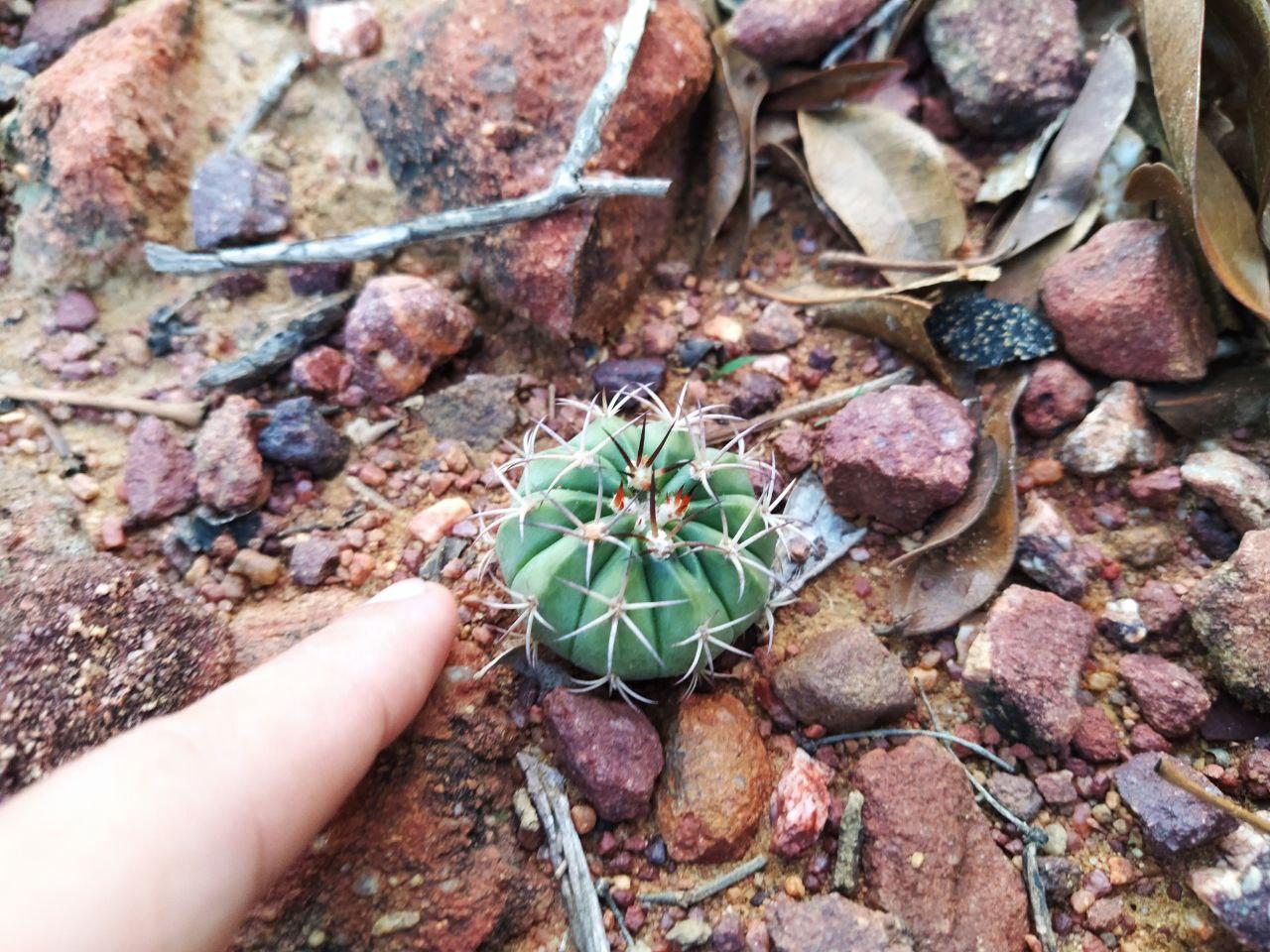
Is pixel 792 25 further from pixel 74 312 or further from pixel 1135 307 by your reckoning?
pixel 74 312

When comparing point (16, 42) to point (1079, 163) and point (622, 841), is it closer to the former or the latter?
point (622, 841)

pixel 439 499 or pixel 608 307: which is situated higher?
pixel 608 307

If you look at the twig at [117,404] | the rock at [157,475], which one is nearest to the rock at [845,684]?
the rock at [157,475]

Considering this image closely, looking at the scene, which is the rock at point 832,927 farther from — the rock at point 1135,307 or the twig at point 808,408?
the rock at point 1135,307

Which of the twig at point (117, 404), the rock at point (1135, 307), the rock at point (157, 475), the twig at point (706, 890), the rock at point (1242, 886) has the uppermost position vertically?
the rock at point (1135, 307)

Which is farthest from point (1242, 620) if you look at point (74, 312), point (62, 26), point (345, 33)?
point (62, 26)

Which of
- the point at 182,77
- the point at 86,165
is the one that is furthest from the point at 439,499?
the point at 182,77
